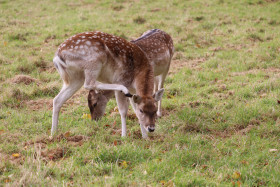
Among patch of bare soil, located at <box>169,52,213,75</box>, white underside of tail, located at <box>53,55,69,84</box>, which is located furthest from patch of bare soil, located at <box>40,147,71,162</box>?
patch of bare soil, located at <box>169,52,213,75</box>

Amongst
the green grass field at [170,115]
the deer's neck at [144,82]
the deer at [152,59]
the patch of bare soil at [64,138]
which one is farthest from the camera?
the deer at [152,59]

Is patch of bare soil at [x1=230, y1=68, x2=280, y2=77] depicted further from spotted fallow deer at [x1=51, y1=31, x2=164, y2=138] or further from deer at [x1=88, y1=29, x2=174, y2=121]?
spotted fallow deer at [x1=51, y1=31, x2=164, y2=138]

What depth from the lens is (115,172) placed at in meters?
3.76

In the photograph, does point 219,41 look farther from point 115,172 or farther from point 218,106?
Answer: point 115,172

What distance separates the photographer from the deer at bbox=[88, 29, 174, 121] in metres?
5.89

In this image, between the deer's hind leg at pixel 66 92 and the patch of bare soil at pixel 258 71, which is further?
the patch of bare soil at pixel 258 71

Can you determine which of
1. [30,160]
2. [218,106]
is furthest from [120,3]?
[30,160]

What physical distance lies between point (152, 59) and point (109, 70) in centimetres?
111

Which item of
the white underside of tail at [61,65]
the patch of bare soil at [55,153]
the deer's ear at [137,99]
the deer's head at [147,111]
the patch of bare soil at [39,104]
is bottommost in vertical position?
the patch of bare soil at [39,104]

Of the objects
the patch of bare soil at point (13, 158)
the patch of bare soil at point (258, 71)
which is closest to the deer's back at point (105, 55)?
the patch of bare soil at point (13, 158)

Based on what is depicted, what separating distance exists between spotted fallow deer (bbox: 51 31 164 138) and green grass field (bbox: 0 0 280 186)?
45 centimetres

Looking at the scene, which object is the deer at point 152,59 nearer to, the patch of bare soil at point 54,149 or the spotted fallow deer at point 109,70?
the spotted fallow deer at point 109,70

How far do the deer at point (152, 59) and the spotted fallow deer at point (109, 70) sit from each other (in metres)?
0.58

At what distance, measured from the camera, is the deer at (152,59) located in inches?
232
